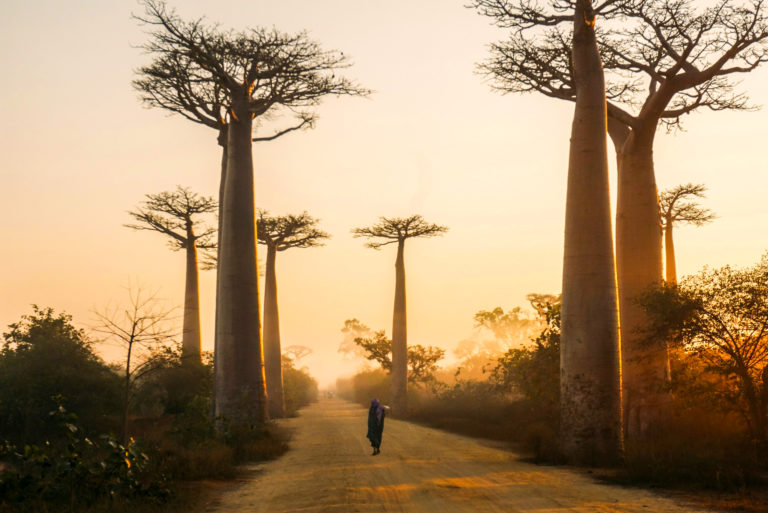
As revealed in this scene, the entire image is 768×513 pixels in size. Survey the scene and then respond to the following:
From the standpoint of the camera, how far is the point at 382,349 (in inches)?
1609

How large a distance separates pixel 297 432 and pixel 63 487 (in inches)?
498

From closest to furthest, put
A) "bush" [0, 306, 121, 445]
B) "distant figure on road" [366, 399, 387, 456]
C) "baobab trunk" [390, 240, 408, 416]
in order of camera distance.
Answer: "distant figure on road" [366, 399, 387, 456]
"bush" [0, 306, 121, 445]
"baobab trunk" [390, 240, 408, 416]

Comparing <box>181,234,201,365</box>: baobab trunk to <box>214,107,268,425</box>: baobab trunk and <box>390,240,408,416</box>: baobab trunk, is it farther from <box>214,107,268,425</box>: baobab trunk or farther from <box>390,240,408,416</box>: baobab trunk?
<box>214,107,268,425</box>: baobab trunk

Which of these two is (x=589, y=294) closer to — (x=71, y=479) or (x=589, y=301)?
(x=589, y=301)

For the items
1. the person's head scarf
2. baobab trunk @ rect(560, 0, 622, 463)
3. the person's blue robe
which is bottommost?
the person's blue robe

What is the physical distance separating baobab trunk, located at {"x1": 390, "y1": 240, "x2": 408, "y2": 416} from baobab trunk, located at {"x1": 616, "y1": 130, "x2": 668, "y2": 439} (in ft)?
51.8

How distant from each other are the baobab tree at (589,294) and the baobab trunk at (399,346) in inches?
714

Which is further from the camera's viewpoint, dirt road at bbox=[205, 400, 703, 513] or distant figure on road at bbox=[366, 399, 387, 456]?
distant figure on road at bbox=[366, 399, 387, 456]

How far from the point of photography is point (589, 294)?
39.1 feet

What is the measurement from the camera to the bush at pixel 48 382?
758 inches

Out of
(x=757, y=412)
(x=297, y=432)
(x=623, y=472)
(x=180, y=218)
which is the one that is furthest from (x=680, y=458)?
(x=180, y=218)

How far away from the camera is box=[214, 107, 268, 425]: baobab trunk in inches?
640

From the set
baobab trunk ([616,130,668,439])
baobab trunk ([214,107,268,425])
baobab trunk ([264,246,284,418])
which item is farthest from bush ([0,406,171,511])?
baobab trunk ([264,246,284,418])

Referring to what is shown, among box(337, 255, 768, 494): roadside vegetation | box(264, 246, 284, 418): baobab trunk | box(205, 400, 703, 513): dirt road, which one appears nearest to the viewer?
box(205, 400, 703, 513): dirt road
